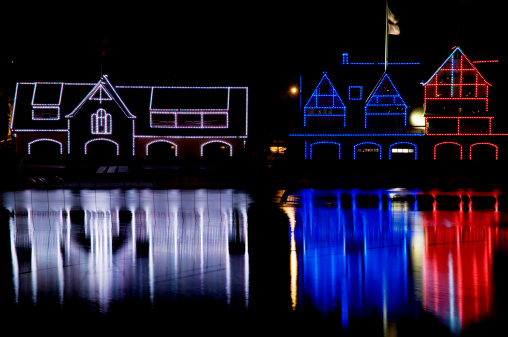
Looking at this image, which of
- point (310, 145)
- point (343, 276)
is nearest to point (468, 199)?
point (343, 276)

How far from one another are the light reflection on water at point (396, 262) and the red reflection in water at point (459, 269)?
0.01 meters

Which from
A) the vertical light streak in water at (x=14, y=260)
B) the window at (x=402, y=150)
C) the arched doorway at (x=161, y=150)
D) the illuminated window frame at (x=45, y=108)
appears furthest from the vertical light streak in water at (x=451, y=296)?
the illuminated window frame at (x=45, y=108)

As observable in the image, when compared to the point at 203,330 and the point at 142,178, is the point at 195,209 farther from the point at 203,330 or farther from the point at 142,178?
the point at 142,178

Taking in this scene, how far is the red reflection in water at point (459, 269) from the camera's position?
7625mm

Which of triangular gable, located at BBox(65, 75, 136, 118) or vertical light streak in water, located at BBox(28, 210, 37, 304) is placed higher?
triangular gable, located at BBox(65, 75, 136, 118)


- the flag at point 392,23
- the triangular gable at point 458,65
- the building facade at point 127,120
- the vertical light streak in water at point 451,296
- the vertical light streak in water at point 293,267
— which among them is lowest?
the vertical light streak in water at point 451,296

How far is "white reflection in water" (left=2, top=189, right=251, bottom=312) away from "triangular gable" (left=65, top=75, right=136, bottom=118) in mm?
32338

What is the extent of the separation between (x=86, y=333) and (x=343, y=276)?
182 inches

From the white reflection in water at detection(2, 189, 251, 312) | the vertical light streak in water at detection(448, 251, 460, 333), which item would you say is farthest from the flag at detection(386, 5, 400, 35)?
the vertical light streak in water at detection(448, 251, 460, 333)

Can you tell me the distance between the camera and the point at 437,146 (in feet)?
169

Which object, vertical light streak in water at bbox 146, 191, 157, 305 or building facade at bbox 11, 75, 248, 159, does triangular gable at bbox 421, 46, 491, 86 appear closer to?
building facade at bbox 11, 75, 248, 159

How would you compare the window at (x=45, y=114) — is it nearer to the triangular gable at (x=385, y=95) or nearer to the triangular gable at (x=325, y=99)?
the triangular gable at (x=325, y=99)

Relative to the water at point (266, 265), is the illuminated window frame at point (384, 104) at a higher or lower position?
higher

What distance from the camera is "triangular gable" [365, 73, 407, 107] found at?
170 feet
